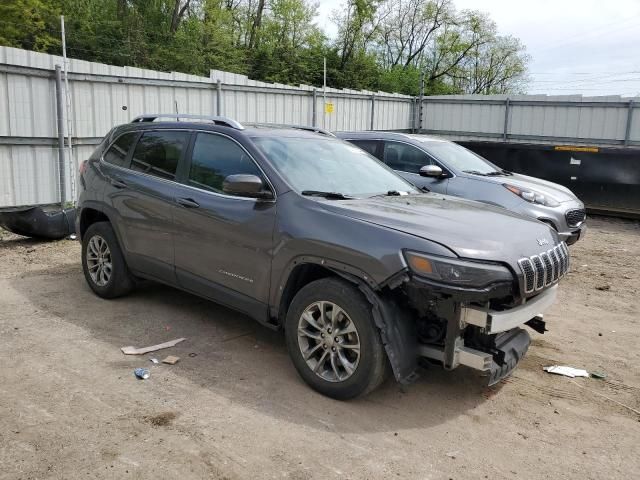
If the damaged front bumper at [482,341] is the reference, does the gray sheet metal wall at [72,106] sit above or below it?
above

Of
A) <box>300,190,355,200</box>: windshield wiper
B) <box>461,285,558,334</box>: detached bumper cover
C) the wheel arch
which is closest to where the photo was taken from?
→ <box>461,285,558,334</box>: detached bumper cover

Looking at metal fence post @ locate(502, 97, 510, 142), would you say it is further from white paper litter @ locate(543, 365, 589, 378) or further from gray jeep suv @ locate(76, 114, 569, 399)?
white paper litter @ locate(543, 365, 589, 378)

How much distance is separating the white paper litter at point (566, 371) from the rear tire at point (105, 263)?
3879 millimetres

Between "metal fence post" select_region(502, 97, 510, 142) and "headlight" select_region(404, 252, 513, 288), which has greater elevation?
"metal fence post" select_region(502, 97, 510, 142)

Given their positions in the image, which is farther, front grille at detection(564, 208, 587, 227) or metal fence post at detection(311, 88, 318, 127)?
metal fence post at detection(311, 88, 318, 127)

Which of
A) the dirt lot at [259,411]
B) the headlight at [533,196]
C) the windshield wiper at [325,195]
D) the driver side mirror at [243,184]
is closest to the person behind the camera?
the dirt lot at [259,411]

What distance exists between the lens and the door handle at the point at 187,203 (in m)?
4.85

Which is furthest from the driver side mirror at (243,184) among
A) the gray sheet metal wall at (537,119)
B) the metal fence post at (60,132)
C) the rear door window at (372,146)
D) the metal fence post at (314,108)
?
the gray sheet metal wall at (537,119)

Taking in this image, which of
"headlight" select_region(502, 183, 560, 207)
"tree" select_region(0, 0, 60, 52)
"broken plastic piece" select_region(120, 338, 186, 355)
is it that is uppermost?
"tree" select_region(0, 0, 60, 52)

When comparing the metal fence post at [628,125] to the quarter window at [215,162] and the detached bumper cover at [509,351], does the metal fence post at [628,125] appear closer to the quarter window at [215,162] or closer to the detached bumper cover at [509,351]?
the detached bumper cover at [509,351]

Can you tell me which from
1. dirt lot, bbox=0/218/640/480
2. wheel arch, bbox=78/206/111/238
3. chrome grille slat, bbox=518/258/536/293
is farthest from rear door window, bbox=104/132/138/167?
chrome grille slat, bbox=518/258/536/293

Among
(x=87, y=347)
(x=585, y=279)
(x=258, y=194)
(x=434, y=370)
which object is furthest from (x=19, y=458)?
(x=585, y=279)

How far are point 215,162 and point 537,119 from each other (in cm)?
1656

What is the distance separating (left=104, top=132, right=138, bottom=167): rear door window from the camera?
19.1 ft
